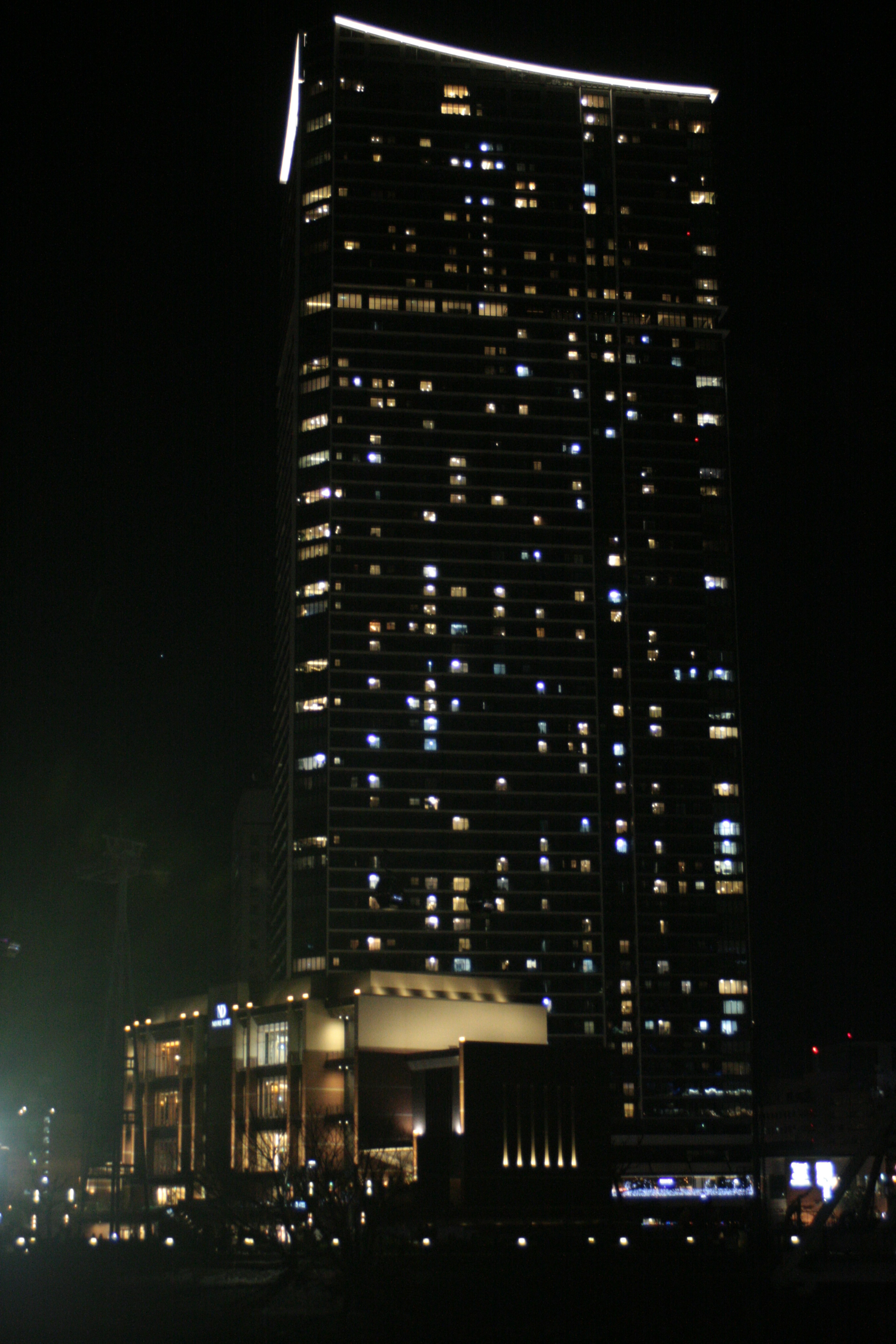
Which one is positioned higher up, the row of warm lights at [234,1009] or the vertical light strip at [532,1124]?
the row of warm lights at [234,1009]

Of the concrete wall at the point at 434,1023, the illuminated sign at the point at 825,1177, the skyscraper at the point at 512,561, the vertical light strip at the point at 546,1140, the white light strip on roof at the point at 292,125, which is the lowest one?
the illuminated sign at the point at 825,1177

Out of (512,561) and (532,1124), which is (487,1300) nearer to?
(532,1124)

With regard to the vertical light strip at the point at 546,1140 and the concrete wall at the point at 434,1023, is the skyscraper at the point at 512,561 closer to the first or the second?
the concrete wall at the point at 434,1023

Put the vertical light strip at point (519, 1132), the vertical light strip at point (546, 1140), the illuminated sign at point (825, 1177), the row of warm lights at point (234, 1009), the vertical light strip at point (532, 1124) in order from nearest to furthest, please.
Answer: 1. the illuminated sign at point (825, 1177)
2. the vertical light strip at point (519, 1132)
3. the vertical light strip at point (532, 1124)
4. the vertical light strip at point (546, 1140)
5. the row of warm lights at point (234, 1009)

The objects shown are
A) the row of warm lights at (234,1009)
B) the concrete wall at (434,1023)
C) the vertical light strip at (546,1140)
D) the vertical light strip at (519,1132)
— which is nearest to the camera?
the vertical light strip at (519,1132)

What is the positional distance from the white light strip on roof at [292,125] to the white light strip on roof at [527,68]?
7460mm

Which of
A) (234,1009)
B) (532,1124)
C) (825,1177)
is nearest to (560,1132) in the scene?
(532,1124)

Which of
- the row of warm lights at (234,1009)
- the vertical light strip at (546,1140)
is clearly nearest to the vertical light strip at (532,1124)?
the vertical light strip at (546,1140)

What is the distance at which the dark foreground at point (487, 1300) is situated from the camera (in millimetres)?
53781

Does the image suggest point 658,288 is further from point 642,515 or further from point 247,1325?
point 247,1325

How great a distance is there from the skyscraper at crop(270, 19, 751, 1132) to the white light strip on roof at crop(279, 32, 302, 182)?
1.59 metres

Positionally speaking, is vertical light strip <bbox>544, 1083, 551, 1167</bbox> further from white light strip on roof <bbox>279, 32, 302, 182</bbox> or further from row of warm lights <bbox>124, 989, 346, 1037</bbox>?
white light strip on roof <bbox>279, 32, 302, 182</bbox>

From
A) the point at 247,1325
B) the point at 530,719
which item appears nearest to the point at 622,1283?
the point at 247,1325

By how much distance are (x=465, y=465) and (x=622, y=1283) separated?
4640 inches
